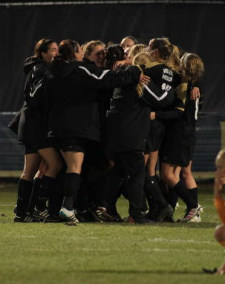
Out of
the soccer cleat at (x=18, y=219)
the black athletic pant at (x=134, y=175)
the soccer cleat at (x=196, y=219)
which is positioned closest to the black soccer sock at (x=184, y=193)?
the soccer cleat at (x=196, y=219)

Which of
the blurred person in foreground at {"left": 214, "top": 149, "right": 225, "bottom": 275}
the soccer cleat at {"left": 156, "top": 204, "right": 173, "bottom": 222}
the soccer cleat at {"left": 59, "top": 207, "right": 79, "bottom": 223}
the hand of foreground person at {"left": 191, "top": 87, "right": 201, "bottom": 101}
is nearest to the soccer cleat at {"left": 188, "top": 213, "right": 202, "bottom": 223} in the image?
the soccer cleat at {"left": 156, "top": 204, "right": 173, "bottom": 222}

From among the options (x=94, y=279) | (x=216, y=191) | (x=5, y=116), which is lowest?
(x=5, y=116)

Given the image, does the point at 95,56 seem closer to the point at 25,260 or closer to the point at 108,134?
the point at 108,134

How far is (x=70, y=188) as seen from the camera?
37.0ft

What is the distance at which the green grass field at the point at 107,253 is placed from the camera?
7.76 metres

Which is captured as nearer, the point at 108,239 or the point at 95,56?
the point at 108,239

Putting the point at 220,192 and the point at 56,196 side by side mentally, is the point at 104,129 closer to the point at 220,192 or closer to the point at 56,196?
the point at 56,196

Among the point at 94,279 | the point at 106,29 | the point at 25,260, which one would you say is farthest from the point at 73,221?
the point at 106,29

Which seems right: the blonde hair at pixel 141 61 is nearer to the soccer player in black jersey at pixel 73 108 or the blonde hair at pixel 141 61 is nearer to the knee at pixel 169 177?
the soccer player in black jersey at pixel 73 108

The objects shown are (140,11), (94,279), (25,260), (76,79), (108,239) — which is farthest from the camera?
(140,11)

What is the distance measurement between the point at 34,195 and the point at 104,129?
1132 mm

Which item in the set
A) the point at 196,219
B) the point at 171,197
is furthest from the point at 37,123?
the point at 196,219

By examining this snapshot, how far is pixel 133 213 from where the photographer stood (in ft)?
37.9

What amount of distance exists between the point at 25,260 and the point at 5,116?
378 inches
